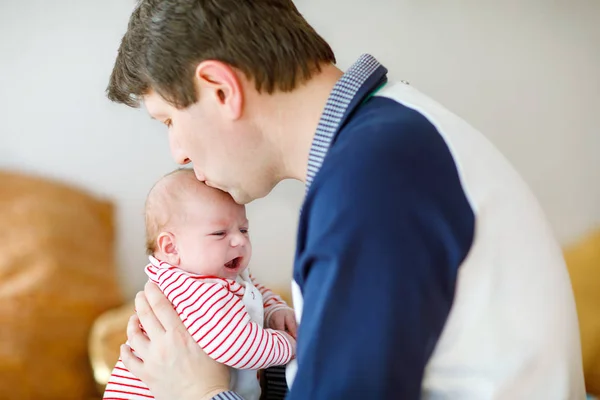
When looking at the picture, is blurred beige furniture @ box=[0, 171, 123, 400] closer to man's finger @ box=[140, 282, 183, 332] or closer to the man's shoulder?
man's finger @ box=[140, 282, 183, 332]

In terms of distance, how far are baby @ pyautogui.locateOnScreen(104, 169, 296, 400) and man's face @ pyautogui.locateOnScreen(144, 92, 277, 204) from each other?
0.38 ft

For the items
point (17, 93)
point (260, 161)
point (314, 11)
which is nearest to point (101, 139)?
point (17, 93)

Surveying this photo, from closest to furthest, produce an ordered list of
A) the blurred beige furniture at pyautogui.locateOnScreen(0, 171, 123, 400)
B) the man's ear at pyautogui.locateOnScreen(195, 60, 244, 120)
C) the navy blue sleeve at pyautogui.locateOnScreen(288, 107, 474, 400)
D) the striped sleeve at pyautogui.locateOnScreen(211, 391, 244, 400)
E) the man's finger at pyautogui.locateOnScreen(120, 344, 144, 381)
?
the navy blue sleeve at pyautogui.locateOnScreen(288, 107, 474, 400)
the man's ear at pyautogui.locateOnScreen(195, 60, 244, 120)
the striped sleeve at pyautogui.locateOnScreen(211, 391, 244, 400)
the man's finger at pyautogui.locateOnScreen(120, 344, 144, 381)
the blurred beige furniture at pyautogui.locateOnScreen(0, 171, 123, 400)

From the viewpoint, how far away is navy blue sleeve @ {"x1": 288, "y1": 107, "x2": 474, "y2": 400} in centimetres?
65

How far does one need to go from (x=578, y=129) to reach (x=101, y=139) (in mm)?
1577

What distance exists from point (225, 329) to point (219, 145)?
0.33 metres

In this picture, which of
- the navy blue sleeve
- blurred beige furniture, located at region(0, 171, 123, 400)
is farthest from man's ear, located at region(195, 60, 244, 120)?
blurred beige furniture, located at region(0, 171, 123, 400)

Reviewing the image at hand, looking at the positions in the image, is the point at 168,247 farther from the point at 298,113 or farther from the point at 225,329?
the point at 298,113

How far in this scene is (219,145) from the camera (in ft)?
3.28

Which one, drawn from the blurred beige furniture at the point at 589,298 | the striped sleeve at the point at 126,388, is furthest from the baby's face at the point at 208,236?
the blurred beige furniture at the point at 589,298

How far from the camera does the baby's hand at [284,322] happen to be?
123 centimetres

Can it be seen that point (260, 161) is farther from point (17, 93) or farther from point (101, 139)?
point (17, 93)

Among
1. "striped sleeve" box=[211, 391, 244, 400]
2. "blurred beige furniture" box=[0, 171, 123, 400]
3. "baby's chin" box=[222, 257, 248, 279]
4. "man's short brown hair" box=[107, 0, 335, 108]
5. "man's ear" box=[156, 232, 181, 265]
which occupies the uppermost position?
"man's short brown hair" box=[107, 0, 335, 108]

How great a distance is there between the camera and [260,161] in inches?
40.0
